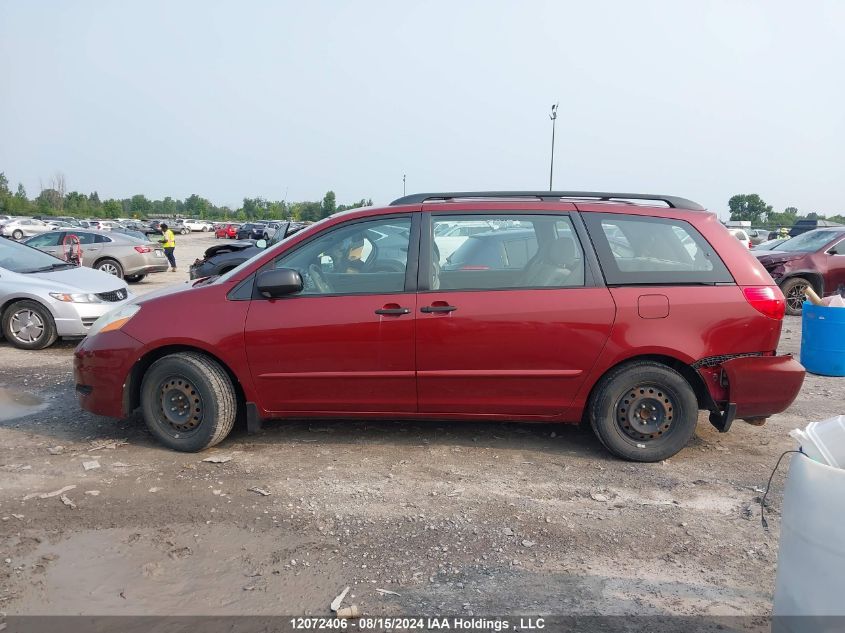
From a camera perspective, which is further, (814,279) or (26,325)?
(814,279)

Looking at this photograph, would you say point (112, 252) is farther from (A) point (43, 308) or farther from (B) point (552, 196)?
(B) point (552, 196)

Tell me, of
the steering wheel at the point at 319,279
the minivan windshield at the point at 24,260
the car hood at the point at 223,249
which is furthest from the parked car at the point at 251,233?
the steering wheel at the point at 319,279

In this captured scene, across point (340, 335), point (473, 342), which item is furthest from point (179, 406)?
point (473, 342)

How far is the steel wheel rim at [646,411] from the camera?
4.25 m

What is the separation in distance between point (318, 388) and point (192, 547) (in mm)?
1368

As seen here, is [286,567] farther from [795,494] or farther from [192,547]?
[795,494]

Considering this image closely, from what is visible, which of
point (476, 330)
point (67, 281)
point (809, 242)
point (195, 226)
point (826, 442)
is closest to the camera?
point (826, 442)

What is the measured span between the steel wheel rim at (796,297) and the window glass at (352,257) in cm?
912

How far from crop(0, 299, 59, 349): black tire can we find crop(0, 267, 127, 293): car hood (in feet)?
0.85

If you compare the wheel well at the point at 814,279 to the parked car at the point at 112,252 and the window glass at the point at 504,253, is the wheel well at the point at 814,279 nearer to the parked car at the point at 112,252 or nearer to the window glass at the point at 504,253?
the window glass at the point at 504,253

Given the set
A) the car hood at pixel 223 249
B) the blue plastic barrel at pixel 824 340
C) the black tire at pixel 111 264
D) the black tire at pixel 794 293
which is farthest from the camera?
the black tire at pixel 111 264

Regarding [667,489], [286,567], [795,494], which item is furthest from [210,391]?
[795,494]

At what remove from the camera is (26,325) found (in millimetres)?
7969

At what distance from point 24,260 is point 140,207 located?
132 meters
